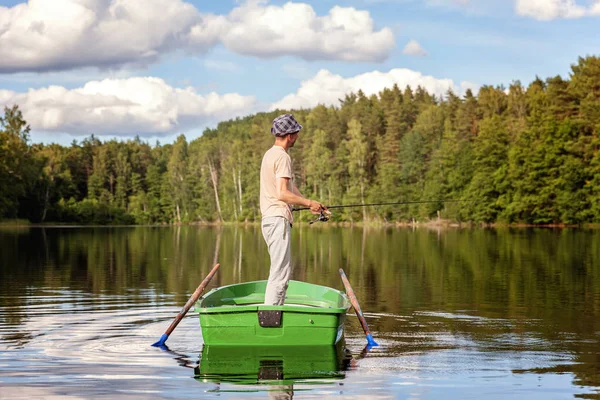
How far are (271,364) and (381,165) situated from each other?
103 m

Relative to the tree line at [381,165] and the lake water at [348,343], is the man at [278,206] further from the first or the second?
the tree line at [381,165]

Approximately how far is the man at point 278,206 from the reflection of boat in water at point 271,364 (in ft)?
2.33

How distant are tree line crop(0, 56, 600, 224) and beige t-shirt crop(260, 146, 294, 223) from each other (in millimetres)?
61315

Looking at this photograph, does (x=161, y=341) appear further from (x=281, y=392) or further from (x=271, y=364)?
(x=281, y=392)

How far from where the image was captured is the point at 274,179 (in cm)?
1023

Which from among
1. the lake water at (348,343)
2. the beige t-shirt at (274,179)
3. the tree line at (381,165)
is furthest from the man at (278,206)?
A: the tree line at (381,165)

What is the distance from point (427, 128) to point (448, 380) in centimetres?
10624

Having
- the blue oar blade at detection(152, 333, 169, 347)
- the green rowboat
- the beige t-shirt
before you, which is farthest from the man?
the blue oar blade at detection(152, 333, 169, 347)

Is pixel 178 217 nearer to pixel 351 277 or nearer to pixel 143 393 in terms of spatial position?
pixel 351 277

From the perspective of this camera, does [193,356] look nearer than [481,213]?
Yes

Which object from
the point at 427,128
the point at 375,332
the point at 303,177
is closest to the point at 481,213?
the point at 427,128

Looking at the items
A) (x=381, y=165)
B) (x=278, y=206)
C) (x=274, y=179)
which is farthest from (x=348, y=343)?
(x=381, y=165)

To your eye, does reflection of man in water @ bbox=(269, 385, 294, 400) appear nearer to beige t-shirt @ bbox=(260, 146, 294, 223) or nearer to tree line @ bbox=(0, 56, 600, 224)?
beige t-shirt @ bbox=(260, 146, 294, 223)

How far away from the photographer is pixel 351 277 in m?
21.4
